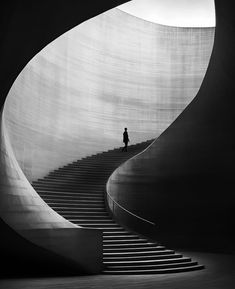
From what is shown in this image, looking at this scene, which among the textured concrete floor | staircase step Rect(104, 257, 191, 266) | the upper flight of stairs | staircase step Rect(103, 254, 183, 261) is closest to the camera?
the textured concrete floor

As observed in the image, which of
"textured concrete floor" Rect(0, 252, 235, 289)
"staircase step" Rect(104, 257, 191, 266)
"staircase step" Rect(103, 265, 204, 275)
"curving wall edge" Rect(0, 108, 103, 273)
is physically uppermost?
"curving wall edge" Rect(0, 108, 103, 273)

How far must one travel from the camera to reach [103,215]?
37.7 feet

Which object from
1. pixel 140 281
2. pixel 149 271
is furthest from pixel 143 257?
pixel 140 281

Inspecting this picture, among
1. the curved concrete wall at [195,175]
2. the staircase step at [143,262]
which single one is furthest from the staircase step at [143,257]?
the curved concrete wall at [195,175]

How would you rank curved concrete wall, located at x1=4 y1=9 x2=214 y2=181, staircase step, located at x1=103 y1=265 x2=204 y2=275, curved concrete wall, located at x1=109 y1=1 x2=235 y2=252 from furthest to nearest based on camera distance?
curved concrete wall, located at x1=4 y1=9 x2=214 y2=181 → curved concrete wall, located at x1=109 y1=1 x2=235 y2=252 → staircase step, located at x1=103 y1=265 x2=204 y2=275

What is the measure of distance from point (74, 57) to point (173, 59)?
544 centimetres

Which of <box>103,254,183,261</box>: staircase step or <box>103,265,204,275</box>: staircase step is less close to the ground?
<box>103,254,183,261</box>: staircase step

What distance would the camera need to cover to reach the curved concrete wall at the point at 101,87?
14719 millimetres

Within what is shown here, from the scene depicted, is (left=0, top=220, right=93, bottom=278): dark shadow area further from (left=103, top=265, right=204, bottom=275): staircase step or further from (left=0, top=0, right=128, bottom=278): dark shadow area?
(left=103, top=265, right=204, bottom=275): staircase step

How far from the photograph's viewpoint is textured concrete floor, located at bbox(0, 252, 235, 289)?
22.4 feet

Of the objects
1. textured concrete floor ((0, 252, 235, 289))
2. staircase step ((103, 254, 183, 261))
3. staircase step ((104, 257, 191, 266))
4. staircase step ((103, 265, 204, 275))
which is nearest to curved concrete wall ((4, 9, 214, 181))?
staircase step ((103, 254, 183, 261))

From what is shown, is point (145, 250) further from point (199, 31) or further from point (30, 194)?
point (199, 31)

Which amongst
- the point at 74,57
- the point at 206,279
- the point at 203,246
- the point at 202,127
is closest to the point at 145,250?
the point at 206,279

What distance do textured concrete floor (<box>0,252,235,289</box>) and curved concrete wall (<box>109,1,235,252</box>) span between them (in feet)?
14.1
